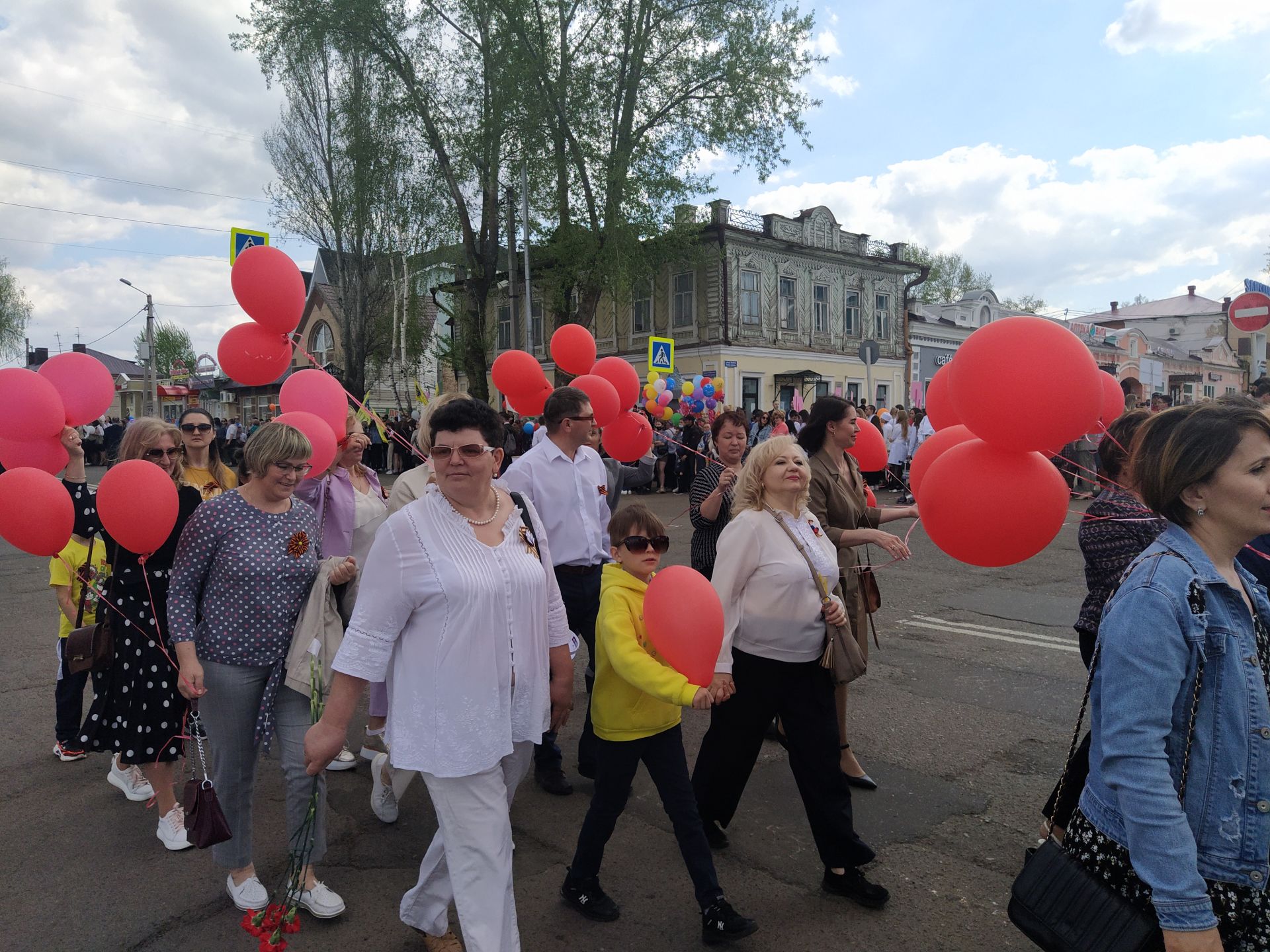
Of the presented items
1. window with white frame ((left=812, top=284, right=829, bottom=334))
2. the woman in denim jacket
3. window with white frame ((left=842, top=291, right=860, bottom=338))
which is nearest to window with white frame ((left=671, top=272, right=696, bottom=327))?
window with white frame ((left=812, top=284, right=829, bottom=334))

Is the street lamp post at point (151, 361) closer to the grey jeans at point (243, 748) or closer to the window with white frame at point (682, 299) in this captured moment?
the window with white frame at point (682, 299)

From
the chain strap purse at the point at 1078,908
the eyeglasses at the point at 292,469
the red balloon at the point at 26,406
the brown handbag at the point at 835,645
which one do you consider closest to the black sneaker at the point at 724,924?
the brown handbag at the point at 835,645

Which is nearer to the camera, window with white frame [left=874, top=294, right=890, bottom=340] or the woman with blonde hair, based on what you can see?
the woman with blonde hair

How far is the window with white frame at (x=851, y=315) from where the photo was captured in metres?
32.6

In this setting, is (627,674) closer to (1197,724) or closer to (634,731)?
(634,731)

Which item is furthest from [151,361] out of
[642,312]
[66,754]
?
[66,754]

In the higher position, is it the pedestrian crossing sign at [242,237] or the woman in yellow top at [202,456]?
the pedestrian crossing sign at [242,237]

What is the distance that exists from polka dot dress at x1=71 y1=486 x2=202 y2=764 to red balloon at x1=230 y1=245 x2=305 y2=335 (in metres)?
1.15

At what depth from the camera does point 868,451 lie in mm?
4801

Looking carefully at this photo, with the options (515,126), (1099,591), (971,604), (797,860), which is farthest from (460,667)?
(515,126)

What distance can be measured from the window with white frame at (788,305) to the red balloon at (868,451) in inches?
1034

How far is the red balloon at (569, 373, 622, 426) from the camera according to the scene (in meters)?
5.15

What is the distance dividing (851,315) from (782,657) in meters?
31.6

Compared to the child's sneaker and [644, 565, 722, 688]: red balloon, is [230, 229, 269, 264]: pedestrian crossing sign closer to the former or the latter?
the child's sneaker
